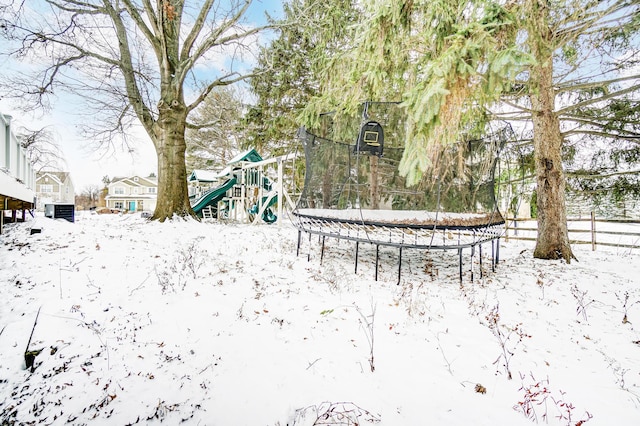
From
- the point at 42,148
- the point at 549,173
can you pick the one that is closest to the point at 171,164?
the point at 42,148

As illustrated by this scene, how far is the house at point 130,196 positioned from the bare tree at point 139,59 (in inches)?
1141

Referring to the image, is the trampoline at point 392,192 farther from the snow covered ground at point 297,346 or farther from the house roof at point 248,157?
the house roof at point 248,157

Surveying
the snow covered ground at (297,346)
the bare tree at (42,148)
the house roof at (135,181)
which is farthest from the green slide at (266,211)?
the house roof at (135,181)

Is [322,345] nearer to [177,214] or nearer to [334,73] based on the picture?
[334,73]

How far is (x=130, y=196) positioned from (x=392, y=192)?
122 feet

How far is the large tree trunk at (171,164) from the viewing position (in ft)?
23.9

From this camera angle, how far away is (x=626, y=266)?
186 inches

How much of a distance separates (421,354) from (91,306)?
9.12ft

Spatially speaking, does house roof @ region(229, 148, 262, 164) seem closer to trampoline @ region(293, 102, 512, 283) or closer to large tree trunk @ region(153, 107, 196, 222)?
large tree trunk @ region(153, 107, 196, 222)

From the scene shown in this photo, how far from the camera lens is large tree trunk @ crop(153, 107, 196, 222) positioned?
729 centimetres

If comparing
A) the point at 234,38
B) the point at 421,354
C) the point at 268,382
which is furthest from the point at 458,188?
the point at 234,38

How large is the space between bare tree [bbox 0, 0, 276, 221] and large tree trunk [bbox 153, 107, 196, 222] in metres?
0.02

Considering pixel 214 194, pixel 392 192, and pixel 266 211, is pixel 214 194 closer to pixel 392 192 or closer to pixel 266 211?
pixel 266 211

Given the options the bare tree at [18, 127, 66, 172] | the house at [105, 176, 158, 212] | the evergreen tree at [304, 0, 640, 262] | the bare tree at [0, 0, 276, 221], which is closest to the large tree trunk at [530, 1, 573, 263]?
the evergreen tree at [304, 0, 640, 262]
